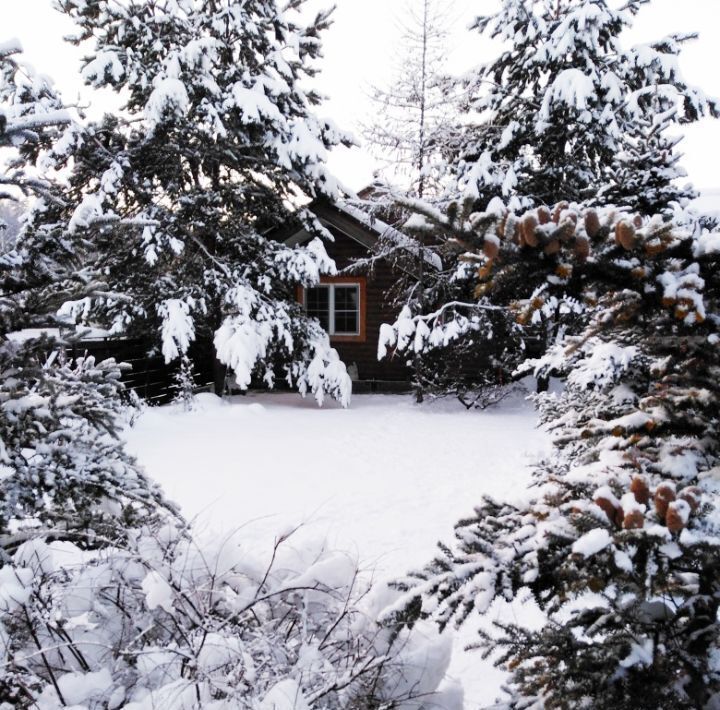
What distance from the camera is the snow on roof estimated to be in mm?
13211

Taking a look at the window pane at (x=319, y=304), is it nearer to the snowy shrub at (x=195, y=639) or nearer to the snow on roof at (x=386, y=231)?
the snow on roof at (x=386, y=231)

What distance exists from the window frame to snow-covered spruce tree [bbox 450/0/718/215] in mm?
4487

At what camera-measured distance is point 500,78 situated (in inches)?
508

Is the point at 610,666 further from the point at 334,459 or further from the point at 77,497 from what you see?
the point at 334,459

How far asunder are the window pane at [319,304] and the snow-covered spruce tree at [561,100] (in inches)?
214

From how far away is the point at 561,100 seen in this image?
11.1m

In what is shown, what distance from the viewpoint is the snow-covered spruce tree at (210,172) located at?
1156 centimetres

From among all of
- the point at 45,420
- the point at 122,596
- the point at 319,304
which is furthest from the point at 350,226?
the point at 122,596

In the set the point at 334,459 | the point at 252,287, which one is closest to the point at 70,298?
the point at 334,459

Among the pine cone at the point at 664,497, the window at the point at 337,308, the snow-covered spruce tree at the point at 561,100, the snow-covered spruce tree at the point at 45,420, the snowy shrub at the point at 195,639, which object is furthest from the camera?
the window at the point at 337,308

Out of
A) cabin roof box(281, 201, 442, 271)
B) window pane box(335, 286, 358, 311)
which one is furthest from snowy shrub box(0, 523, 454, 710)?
window pane box(335, 286, 358, 311)

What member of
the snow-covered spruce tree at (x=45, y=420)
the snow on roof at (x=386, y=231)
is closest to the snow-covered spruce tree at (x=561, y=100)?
the snow on roof at (x=386, y=231)

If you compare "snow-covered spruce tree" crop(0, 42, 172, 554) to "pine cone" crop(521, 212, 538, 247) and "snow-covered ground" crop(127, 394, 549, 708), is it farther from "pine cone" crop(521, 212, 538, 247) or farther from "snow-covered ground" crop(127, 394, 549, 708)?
"pine cone" crop(521, 212, 538, 247)

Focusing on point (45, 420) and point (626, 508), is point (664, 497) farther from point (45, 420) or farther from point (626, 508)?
point (45, 420)
